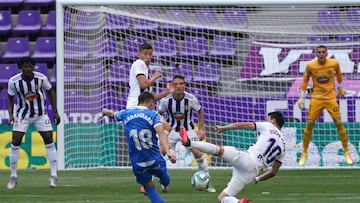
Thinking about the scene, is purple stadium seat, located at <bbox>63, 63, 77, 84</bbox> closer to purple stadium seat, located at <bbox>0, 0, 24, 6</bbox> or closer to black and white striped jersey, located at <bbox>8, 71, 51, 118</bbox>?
black and white striped jersey, located at <bbox>8, 71, 51, 118</bbox>

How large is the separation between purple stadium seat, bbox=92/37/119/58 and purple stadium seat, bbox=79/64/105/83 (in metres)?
0.26

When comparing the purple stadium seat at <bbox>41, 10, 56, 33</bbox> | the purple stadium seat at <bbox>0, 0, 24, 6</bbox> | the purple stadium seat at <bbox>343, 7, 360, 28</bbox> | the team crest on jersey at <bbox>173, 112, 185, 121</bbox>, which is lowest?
the team crest on jersey at <bbox>173, 112, 185, 121</bbox>

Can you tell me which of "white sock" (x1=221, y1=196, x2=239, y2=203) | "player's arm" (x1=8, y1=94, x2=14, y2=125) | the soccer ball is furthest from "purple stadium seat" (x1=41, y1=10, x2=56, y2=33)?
"white sock" (x1=221, y1=196, x2=239, y2=203)

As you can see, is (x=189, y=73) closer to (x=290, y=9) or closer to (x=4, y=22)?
(x=290, y=9)

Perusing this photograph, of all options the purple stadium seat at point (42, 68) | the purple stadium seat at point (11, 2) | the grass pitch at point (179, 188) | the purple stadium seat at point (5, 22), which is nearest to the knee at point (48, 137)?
the grass pitch at point (179, 188)

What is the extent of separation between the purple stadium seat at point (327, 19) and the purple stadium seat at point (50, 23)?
8.57 m

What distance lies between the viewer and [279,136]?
12.1m

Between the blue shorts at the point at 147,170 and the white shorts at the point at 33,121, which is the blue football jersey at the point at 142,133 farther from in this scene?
the white shorts at the point at 33,121

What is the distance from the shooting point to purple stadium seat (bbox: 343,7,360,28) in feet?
70.6

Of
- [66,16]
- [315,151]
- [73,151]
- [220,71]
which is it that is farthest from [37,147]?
[315,151]

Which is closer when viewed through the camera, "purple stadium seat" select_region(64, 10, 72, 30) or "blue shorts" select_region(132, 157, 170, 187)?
"blue shorts" select_region(132, 157, 170, 187)

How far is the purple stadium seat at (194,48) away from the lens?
2227cm

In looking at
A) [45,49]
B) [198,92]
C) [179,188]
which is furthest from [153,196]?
[45,49]

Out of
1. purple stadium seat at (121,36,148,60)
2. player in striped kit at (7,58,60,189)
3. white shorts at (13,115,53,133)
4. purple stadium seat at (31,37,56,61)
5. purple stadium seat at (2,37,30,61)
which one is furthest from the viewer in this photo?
purple stadium seat at (2,37,30,61)
